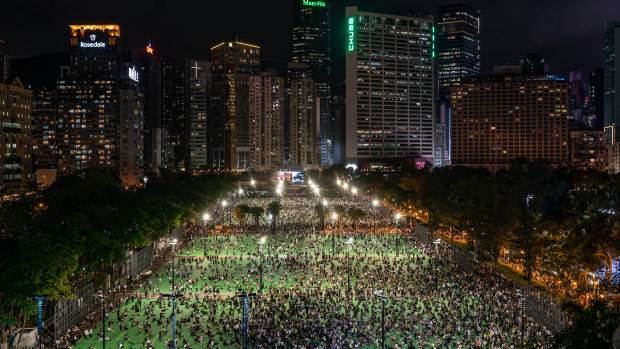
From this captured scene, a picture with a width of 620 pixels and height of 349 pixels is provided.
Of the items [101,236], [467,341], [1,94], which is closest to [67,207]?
[101,236]

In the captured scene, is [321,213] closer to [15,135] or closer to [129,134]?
[15,135]

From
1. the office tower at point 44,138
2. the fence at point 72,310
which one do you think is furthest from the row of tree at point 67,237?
the office tower at point 44,138

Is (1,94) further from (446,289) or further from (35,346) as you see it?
(446,289)

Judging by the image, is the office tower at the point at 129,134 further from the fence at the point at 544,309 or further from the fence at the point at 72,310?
the fence at the point at 544,309

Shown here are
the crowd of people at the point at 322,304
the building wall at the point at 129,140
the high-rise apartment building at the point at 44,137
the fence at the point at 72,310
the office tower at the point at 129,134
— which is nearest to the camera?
the crowd of people at the point at 322,304

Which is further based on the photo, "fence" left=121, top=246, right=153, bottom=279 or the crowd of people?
"fence" left=121, top=246, right=153, bottom=279

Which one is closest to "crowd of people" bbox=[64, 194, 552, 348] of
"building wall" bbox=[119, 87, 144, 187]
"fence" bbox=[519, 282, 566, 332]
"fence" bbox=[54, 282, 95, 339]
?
"fence" bbox=[519, 282, 566, 332]

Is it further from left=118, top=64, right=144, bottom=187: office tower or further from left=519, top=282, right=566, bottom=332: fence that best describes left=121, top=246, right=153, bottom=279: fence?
left=118, top=64, right=144, bottom=187: office tower
